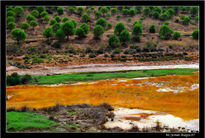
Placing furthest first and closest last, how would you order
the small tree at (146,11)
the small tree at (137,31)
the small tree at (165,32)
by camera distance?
the small tree at (146,11), the small tree at (165,32), the small tree at (137,31)

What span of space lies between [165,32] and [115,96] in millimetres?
39113

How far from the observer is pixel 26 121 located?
52.4 feet

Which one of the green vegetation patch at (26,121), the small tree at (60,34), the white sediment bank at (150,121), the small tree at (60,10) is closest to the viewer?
the green vegetation patch at (26,121)

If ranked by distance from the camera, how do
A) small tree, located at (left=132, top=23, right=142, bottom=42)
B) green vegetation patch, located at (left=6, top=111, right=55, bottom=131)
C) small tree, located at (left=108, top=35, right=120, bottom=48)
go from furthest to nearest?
1. small tree, located at (left=132, top=23, right=142, bottom=42)
2. small tree, located at (left=108, top=35, right=120, bottom=48)
3. green vegetation patch, located at (left=6, top=111, right=55, bottom=131)

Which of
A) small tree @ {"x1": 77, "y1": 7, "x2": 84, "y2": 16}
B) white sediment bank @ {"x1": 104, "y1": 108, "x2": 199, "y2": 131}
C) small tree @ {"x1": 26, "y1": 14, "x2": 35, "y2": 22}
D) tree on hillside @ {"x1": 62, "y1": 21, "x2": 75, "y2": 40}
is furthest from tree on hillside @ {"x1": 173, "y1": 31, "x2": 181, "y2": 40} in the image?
white sediment bank @ {"x1": 104, "y1": 108, "x2": 199, "y2": 131}

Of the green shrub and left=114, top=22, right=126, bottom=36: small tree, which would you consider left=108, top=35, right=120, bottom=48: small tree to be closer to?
the green shrub

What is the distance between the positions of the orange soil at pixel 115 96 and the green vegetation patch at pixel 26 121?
3078mm

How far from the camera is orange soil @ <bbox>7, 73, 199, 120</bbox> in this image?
807 inches

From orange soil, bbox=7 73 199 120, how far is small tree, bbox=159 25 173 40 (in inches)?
1211

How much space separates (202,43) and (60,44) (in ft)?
133

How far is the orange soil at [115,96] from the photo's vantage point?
20.5 metres

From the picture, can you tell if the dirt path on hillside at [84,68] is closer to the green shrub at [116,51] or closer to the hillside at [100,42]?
the hillside at [100,42]

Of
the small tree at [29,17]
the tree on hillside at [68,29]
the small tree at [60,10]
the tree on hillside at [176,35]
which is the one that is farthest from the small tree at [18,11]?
the tree on hillside at [176,35]

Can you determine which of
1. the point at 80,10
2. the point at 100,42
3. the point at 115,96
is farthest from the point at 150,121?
the point at 80,10
